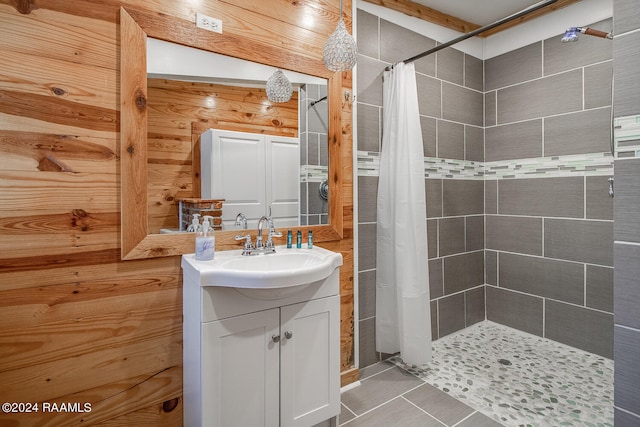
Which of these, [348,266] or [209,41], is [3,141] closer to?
[209,41]

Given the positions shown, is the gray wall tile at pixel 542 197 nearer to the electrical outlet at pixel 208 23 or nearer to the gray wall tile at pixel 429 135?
the gray wall tile at pixel 429 135

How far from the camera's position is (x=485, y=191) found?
285cm

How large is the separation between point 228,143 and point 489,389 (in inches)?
79.1

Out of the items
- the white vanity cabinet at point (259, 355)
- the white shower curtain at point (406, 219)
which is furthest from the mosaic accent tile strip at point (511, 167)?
the white vanity cabinet at point (259, 355)

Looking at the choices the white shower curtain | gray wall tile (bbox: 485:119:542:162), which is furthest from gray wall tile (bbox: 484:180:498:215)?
the white shower curtain

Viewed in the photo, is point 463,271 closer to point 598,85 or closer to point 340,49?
point 598,85

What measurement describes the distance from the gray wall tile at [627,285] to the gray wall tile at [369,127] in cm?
134

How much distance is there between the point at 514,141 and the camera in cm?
263

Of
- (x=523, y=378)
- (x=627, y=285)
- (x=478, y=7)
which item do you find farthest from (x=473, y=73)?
(x=523, y=378)

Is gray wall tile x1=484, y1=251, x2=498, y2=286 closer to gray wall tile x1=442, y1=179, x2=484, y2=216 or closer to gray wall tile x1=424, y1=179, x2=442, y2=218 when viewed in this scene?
gray wall tile x1=442, y1=179, x2=484, y2=216

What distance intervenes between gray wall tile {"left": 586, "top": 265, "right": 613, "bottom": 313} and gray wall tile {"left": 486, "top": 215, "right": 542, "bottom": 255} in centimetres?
35

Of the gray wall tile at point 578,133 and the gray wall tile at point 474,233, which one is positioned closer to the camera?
the gray wall tile at point 578,133

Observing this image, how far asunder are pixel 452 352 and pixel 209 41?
8.15 ft

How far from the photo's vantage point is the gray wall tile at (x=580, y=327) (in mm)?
2197
